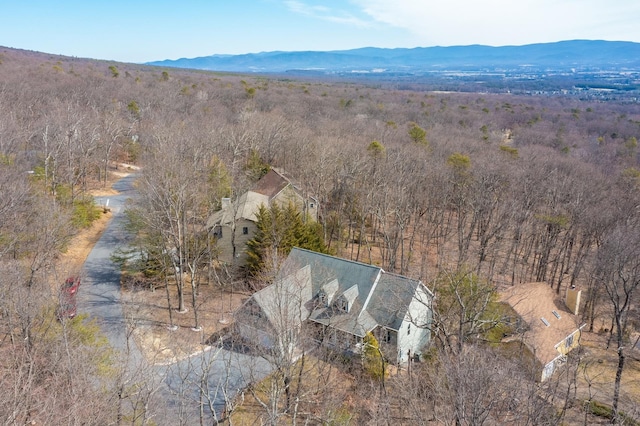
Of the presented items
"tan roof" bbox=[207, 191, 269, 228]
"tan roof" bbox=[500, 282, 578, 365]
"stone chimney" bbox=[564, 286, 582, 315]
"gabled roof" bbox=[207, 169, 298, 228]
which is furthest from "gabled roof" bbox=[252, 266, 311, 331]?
"stone chimney" bbox=[564, 286, 582, 315]

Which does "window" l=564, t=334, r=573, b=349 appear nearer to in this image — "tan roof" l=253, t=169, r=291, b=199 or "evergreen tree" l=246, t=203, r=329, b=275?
"evergreen tree" l=246, t=203, r=329, b=275

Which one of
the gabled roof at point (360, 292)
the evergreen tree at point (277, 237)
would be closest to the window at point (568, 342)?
the gabled roof at point (360, 292)

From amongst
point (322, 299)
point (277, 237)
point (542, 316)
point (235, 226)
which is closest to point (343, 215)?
point (235, 226)

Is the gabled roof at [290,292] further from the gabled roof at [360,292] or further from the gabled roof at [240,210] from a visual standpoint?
the gabled roof at [240,210]

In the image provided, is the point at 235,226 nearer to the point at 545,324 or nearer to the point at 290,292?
the point at 290,292

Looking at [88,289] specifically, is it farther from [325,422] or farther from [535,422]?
[535,422]

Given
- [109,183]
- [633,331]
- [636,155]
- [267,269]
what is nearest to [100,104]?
[109,183]
